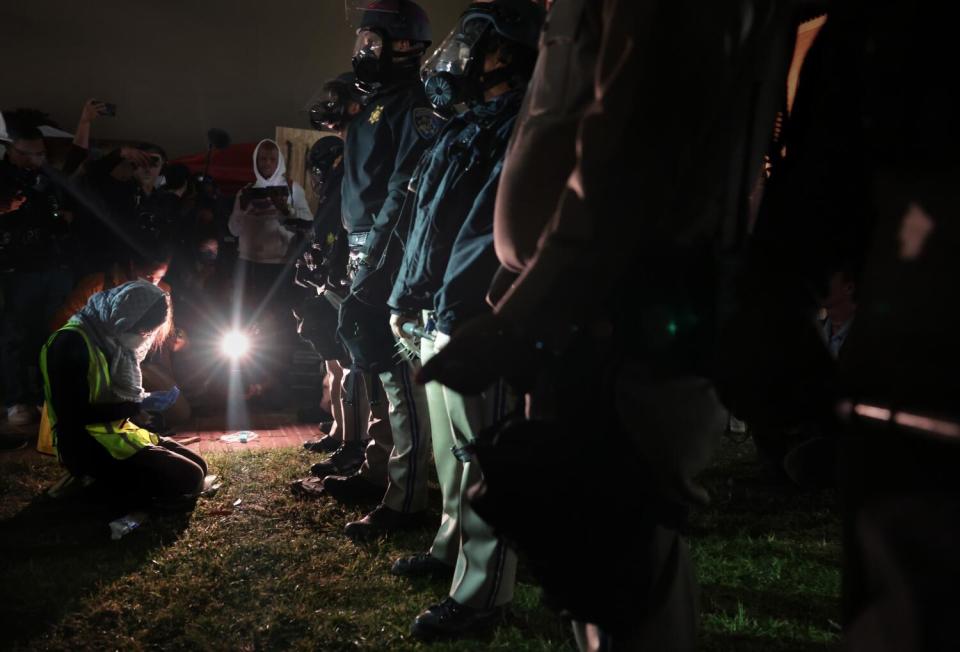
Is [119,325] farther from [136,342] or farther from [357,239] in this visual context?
[357,239]

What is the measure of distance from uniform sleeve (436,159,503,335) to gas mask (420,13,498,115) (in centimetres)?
54

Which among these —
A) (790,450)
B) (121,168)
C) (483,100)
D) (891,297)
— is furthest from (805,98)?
(121,168)

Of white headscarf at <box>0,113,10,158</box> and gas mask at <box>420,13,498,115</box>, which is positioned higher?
white headscarf at <box>0,113,10,158</box>

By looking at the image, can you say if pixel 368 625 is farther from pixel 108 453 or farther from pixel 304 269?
pixel 304 269

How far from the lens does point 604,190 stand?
48.5 inches

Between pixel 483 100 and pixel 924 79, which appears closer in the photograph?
pixel 924 79

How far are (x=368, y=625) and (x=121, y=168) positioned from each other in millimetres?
5750

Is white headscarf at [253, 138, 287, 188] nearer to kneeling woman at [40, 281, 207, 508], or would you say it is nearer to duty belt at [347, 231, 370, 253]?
kneeling woman at [40, 281, 207, 508]

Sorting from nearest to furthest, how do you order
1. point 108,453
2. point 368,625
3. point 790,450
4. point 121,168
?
point 790,450 → point 368,625 → point 108,453 → point 121,168

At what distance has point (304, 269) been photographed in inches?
213

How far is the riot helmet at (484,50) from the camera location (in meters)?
2.65

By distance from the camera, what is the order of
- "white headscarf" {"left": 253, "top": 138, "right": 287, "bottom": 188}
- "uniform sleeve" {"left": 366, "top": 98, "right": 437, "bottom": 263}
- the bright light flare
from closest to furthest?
"uniform sleeve" {"left": 366, "top": 98, "right": 437, "bottom": 263}
"white headscarf" {"left": 253, "top": 138, "right": 287, "bottom": 188}
the bright light flare

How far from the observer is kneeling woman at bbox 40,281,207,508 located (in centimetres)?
397

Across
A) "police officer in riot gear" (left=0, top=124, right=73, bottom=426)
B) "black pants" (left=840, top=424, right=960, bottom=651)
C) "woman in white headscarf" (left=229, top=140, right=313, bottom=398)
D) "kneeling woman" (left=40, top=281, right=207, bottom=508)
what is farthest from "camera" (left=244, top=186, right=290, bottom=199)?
"black pants" (left=840, top=424, right=960, bottom=651)
